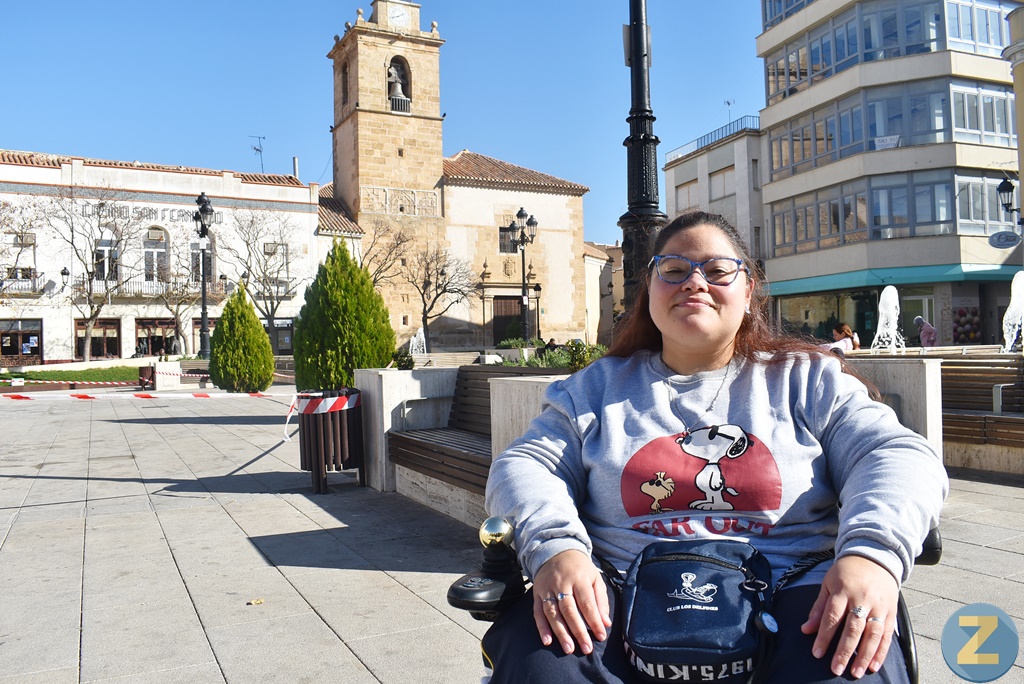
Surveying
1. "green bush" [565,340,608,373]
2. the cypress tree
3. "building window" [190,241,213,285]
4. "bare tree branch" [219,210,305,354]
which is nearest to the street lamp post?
the cypress tree

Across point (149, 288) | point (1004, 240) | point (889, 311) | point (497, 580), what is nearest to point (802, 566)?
point (497, 580)

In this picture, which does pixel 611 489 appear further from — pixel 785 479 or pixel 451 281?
pixel 451 281

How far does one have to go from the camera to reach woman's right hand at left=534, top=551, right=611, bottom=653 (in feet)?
5.31

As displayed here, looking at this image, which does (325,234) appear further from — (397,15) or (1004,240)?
(1004,240)

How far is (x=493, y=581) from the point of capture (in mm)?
1771

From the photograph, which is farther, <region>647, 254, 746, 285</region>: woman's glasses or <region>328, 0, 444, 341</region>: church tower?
<region>328, 0, 444, 341</region>: church tower

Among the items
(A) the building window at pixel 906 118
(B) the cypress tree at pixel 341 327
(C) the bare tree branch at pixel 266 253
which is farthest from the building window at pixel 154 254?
(B) the cypress tree at pixel 341 327

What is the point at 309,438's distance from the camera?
6750 millimetres

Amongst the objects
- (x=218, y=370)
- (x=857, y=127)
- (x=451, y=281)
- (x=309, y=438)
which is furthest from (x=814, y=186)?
(x=309, y=438)

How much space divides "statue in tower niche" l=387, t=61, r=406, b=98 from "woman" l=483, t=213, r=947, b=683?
141 ft

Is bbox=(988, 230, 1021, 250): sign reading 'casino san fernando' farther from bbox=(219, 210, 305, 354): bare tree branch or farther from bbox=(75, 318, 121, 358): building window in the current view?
bbox=(75, 318, 121, 358): building window

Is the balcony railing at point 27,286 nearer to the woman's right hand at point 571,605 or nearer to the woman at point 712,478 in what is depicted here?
the woman at point 712,478

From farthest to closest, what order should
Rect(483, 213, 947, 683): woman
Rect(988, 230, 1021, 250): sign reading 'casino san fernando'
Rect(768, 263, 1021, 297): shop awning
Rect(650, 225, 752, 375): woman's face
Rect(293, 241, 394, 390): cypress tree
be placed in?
Rect(768, 263, 1021, 297): shop awning, Rect(988, 230, 1021, 250): sign reading 'casino san fernando', Rect(293, 241, 394, 390): cypress tree, Rect(650, 225, 752, 375): woman's face, Rect(483, 213, 947, 683): woman

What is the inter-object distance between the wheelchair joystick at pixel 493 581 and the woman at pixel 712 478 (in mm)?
36
